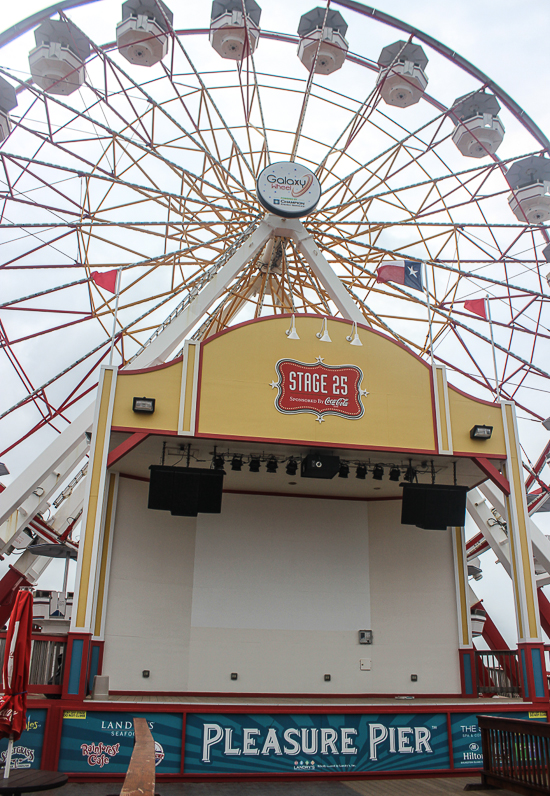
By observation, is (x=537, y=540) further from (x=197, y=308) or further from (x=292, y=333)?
(x=197, y=308)

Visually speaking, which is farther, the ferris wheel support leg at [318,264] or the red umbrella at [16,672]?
the ferris wheel support leg at [318,264]

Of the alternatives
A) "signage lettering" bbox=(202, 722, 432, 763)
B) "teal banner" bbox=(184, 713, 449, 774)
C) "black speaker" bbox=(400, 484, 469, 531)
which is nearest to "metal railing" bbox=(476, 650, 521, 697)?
"black speaker" bbox=(400, 484, 469, 531)

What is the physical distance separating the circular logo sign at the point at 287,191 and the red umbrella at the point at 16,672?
950 centimetres

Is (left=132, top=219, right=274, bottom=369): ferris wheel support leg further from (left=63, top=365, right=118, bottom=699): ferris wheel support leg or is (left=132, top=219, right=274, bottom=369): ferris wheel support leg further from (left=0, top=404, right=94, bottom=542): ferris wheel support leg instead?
(left=63, top=365, right=118, bottom=699): ferris wheel support leg

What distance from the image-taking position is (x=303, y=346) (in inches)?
465

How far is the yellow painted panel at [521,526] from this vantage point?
10953 millimetres

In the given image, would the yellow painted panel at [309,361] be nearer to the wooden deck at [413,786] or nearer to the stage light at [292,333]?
the stage light at [292,333]

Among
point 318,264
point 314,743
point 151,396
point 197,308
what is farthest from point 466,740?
point 318,264

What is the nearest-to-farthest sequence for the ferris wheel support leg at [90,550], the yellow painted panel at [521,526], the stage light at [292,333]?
1. the ferris wheel support leg at [90,550]
2. the yellow painted panel at [521,526]
3. the stage light at [292,333]

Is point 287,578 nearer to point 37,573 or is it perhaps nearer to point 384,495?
point 384,495

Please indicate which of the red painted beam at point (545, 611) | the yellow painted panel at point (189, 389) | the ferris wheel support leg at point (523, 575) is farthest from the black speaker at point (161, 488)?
the red painted beam at point (545, 611)

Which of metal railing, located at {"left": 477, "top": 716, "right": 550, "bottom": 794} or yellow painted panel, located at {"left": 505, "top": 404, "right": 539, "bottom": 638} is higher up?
yellow painted panel, located at {"left": 505, "top": 404, "right": 539, "bottom": 638}

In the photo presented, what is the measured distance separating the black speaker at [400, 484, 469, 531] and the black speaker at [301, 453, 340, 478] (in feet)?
5.33

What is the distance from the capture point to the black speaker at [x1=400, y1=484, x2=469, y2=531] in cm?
1212
